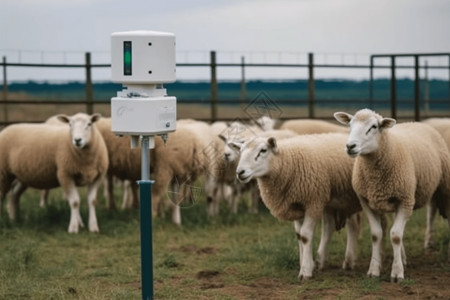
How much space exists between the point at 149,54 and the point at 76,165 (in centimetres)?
653

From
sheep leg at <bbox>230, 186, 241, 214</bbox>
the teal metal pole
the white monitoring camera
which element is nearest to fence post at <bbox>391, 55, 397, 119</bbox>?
sheep leg at <bbox>230, 186, 241, 214</bbox>

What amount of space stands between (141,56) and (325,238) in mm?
3926

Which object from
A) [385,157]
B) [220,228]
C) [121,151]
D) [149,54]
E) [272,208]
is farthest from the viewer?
[121,151]

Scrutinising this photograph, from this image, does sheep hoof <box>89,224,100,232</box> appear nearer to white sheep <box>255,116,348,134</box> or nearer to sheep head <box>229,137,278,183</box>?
white sheep <box>255,116,348,134</box>

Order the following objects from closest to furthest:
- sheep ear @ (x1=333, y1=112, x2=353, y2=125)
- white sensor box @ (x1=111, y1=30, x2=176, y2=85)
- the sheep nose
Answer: white sensor box @ (x1=111, y1=30, x2=176, y2=85) → the sheep nose → sheep ear @ (x1=333, y1=112, x2=353, y2=125)

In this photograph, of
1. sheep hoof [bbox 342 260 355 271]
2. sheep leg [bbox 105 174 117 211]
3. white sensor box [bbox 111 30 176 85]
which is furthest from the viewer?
sheep leg [bbox 105 174 117 211]

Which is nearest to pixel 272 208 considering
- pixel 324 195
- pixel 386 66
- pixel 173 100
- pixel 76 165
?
pixel 324 195

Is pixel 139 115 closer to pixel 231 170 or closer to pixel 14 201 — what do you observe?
pixel 231 170

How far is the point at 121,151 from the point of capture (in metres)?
14.0

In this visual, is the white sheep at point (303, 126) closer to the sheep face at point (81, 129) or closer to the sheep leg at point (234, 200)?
the sheep leg at point (234, 200)

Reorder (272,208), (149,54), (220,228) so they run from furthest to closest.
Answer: (220,228) → (272,208) → (149,54)

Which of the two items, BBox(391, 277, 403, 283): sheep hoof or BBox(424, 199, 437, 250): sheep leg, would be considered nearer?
BBox(391, 277, 403, 283): sheep hoof

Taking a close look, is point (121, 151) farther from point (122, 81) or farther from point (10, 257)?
point (122, 81)

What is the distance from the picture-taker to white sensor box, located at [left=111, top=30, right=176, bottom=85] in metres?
6.78
